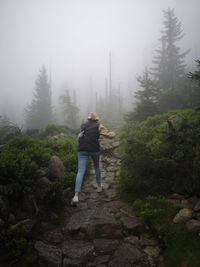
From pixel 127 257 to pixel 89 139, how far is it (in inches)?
140

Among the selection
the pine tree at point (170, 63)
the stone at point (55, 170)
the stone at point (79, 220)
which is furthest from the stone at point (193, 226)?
the pine tree at point (170, 63)

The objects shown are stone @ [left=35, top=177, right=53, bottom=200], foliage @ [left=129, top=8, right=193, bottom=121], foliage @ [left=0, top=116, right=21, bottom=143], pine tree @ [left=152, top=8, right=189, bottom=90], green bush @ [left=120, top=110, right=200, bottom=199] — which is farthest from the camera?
pine tree @ [left=152, top=8, right=189, bottom=90]

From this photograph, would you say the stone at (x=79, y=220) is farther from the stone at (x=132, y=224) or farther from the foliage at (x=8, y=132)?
the foliage at (x=8, y=132)

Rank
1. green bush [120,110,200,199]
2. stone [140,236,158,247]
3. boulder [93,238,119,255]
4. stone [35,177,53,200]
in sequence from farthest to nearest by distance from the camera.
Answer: green bush [120,110,200,199] < stone [35,177,53,200] < stone [140,236,158,247] < boulder [93,238,119,255]

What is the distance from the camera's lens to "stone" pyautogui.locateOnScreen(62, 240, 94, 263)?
4113 mm

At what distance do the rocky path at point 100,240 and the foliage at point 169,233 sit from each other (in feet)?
0.76

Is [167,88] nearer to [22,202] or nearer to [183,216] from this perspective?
[183,216]

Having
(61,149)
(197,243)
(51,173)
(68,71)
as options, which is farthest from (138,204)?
(68,71)

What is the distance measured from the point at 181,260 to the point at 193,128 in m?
4.81

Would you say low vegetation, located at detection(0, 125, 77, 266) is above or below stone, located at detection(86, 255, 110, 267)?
above


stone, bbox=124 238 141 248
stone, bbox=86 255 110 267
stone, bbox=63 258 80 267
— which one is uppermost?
stone, bbox=124 238 141 248

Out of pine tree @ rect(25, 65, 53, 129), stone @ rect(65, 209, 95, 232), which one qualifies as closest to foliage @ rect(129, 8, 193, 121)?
stone @ rect(65, 209, 95, 232)

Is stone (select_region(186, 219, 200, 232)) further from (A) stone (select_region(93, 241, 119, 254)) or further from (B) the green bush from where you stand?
(A) stone (select_region(93, 241, 119, 254))

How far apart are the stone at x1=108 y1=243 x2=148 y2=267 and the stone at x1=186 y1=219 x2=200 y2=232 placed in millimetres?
1154
